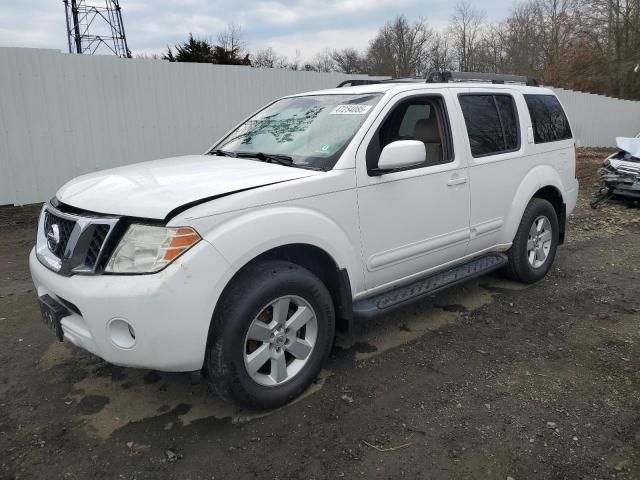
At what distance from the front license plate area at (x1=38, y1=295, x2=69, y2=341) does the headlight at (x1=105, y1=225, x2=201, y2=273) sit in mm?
507

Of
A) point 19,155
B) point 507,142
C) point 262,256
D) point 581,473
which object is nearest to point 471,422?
point 581,473

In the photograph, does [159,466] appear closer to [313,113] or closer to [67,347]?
[67,347]

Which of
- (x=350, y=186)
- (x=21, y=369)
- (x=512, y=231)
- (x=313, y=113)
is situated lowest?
(x=21, y=369)

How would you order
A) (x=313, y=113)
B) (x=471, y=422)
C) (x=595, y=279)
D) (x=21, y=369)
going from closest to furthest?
(x=471, y=422) < (x=21, y=369) < (x=313, y=113) < (x=595, y=279)

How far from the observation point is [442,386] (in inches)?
126

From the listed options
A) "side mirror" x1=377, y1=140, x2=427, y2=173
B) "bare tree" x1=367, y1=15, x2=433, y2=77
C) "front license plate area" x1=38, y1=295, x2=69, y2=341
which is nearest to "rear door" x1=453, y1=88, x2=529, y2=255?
"side mirror" x1=377, y1=140, x2=427, y2=173

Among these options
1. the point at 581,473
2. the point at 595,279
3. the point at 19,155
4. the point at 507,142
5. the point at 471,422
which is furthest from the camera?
the point at 19,155

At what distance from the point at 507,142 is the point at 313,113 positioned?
6.20 ft

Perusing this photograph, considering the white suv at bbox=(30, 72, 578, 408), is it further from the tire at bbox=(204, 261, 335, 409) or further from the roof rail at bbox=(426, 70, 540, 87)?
the roof rail at bbox=(426, 70, 540, 87)

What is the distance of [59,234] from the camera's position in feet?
9.27

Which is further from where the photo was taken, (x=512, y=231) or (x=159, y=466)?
(x=512, y=231)

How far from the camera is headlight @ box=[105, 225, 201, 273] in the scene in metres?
2.46

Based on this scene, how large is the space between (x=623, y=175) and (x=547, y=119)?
5.12m

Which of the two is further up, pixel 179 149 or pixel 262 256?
pixel 179 149
